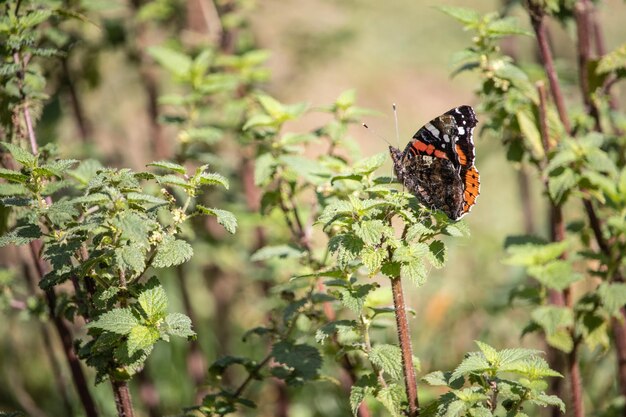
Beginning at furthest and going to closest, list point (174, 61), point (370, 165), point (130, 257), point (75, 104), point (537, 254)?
point (75, 104)
point (174, 61)
point (537, 254)
point (370, 165)
point (130, 257)

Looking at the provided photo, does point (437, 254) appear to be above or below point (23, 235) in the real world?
below

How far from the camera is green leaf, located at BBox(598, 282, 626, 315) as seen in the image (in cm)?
236

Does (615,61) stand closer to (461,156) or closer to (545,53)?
(545,53)

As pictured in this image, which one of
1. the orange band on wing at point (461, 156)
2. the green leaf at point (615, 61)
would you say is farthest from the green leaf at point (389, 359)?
the green leaf at point (615, 61)

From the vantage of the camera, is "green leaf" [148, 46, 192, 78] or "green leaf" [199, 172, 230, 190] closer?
"green leaf" [199, 172, 230, 190]

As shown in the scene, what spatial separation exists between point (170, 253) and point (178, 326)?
0.65ft

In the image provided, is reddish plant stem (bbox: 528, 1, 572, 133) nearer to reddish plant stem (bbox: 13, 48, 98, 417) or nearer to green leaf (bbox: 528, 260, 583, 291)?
green leaf (bbox: 528, 260, 583, 291)

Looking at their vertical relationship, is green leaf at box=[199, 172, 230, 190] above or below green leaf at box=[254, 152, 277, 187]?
below

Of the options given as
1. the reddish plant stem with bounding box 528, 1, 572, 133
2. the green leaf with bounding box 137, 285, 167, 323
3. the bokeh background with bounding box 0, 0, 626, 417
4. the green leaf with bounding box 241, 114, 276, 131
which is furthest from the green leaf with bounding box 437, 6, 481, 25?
the green leaf with bounding box 137, 285, 167, 323

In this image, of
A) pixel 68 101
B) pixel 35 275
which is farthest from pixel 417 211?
pixel 68 101

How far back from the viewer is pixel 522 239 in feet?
8.91

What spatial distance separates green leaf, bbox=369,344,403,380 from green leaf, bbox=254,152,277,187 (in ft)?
2.96

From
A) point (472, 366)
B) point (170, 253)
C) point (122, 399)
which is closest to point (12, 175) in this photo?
point (170, 253)

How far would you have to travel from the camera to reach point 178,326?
6.01 ft
